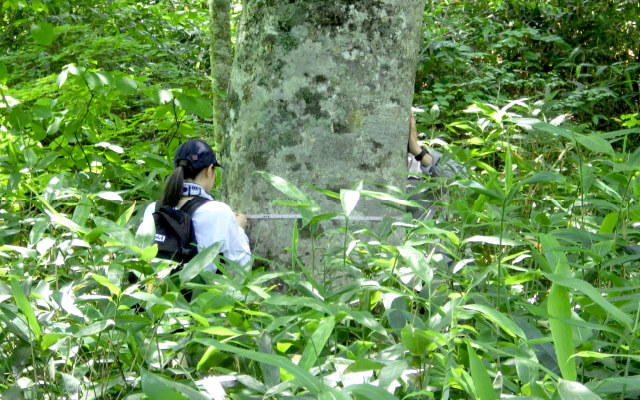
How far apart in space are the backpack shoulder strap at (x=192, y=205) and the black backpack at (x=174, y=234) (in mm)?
48

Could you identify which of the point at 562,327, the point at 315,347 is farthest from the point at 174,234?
the point at 562,327

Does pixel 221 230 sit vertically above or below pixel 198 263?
below

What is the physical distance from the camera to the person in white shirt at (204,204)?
9.36ft

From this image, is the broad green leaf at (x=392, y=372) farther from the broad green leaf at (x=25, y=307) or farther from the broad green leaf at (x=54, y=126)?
the broad green leaf at (x=54, y=126)

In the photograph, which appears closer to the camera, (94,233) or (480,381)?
(480,381)

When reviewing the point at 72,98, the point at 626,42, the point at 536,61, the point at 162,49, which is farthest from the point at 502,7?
the point at 72,98

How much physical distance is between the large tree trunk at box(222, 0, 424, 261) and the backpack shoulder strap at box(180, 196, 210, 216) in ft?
1.29

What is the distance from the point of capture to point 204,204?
3141mm

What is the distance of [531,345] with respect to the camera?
4.74 ft

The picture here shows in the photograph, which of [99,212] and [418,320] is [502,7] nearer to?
[99,212]

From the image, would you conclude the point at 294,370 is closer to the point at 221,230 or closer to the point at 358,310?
the point at 358,310

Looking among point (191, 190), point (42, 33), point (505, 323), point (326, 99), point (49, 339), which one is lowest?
point (191, 190)

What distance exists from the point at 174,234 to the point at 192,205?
8.0 inches

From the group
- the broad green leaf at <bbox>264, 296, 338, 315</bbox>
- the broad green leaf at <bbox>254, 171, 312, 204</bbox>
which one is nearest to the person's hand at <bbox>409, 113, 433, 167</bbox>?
the broad green leaf at <bbox>254, 171, 312, 204</bbox>
